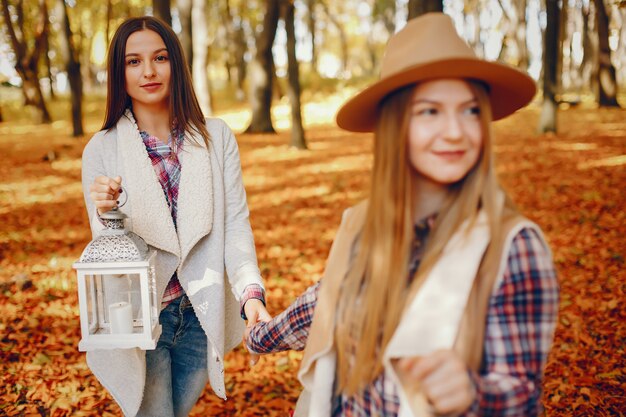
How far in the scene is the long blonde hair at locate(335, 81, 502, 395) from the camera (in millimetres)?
1431

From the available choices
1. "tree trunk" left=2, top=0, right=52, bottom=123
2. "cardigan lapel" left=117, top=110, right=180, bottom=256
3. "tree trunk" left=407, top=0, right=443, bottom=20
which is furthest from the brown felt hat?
"tree trunk" left=2, top=0, right=52, bottom=123

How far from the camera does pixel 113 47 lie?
241cm

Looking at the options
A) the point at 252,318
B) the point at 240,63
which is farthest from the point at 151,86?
the point at 240,63

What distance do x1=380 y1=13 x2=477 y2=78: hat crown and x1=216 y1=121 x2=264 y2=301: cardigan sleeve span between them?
3.84 feet

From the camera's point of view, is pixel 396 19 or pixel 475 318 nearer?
pixel 475 318

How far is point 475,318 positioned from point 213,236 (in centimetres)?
147

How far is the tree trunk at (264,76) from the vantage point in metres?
16.1

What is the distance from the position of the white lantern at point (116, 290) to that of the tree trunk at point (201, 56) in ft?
52.0

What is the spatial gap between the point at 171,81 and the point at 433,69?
1460mm

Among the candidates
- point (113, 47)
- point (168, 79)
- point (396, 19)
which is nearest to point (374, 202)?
point (168, 79)

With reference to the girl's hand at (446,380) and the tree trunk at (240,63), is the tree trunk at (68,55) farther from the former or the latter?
the girl's hand at (446,380)

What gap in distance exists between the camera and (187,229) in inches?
95.0

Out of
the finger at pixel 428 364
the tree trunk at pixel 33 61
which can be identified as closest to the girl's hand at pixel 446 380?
the finger at pixel 428 364

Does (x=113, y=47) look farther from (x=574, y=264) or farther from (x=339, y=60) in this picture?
(x=339, y=60)
